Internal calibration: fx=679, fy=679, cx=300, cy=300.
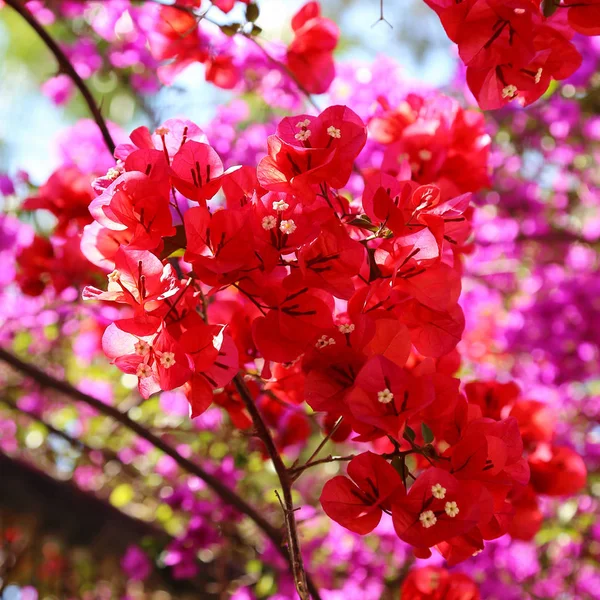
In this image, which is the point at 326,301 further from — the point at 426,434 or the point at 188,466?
the point at 188,466

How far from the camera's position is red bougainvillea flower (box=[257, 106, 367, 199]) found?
2.23 ft

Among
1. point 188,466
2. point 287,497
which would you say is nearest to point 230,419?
point 188,466

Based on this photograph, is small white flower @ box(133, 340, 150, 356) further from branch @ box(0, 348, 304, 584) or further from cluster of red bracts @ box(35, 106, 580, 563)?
branch @ box(0, 348, 304, 584)

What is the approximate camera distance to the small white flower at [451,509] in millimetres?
620

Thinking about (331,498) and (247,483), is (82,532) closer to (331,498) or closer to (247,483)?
(247,483)

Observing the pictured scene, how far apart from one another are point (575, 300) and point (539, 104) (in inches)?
32.7

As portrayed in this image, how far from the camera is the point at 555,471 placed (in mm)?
963

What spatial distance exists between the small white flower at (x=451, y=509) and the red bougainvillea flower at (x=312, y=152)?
1.06 ft

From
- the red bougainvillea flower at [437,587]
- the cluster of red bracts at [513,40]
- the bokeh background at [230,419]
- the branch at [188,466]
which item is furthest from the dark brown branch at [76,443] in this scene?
the cluster of red bracts at [513,40]

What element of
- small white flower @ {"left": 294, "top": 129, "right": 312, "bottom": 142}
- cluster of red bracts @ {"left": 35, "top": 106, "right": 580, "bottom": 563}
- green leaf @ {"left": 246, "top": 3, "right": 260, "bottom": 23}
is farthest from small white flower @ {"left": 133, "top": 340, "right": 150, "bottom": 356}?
green leaf @ {"left": 246, "top": 3, "right": 260, "bottom": 23}

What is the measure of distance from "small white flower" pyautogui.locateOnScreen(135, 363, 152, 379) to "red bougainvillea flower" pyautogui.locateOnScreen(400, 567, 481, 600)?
0.51 m

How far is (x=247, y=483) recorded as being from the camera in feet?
5.63

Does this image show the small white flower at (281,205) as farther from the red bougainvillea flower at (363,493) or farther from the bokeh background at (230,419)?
the bokeh background at (230,419)

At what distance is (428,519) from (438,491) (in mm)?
27
